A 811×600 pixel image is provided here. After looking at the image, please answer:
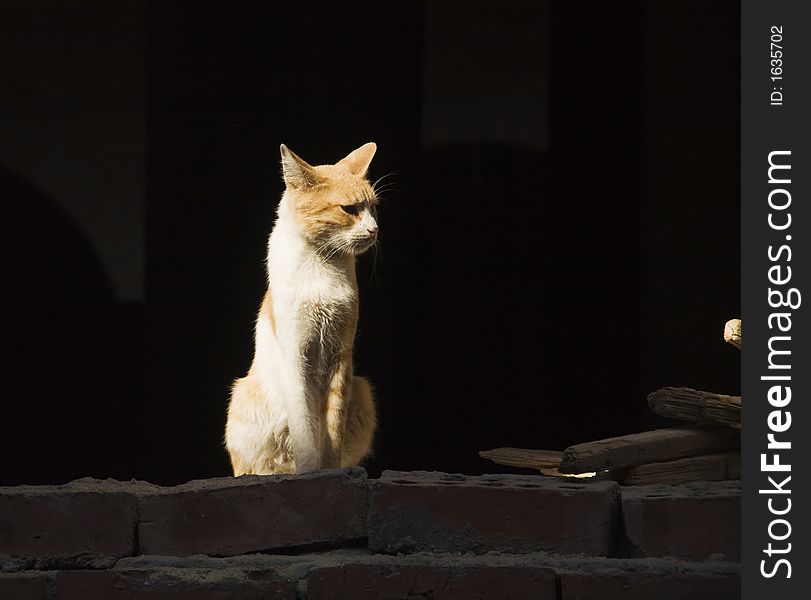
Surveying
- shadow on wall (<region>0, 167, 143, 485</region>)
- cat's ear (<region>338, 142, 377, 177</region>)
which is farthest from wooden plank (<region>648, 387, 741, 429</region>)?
shadow on wall (<region>0, 167, 143, 485</region>)

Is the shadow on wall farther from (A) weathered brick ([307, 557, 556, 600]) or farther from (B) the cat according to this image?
(A) weathered brick ([307, 557, 556, 600])

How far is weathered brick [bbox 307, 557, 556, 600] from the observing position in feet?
6.16

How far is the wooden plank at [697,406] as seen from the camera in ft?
7.11

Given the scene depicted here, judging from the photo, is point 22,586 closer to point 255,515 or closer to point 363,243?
point 255,515

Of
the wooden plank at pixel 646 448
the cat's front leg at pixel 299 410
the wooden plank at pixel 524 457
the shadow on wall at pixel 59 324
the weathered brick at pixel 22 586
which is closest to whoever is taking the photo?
the weathered brick at pixel 22 586

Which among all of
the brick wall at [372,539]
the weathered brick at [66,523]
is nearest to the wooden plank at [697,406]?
the brick wall at [372,539]

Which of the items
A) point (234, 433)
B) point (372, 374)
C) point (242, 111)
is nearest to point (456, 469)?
point (372, 374)

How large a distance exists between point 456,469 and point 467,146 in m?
0.76

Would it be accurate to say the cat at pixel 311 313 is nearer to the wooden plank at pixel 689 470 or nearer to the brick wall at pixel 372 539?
the brick wall at pixel 372 539

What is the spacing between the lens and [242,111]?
2.48 meters

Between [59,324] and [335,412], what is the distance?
2.42 feet

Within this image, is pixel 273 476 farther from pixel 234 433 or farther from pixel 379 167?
pixel 379 167

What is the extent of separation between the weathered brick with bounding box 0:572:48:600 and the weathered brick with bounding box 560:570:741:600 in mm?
938

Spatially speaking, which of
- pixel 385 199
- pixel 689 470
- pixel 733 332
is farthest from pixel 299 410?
pixel 733 332
